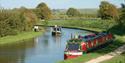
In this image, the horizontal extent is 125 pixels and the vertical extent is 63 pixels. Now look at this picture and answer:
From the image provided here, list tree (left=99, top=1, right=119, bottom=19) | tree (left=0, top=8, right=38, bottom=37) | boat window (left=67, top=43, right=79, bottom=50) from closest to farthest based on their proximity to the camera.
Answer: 1. boat window (left=67, top=43, right=79, bottom=50)
2. tree (left=0, top=8, right=38, bottom=37)
3. tree (left=99, top=1, right=119, bottom=19)

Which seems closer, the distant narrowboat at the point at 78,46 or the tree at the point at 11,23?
the distant narrowboat at the point at 78,46

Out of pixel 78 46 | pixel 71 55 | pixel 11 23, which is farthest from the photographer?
pixel 11 23

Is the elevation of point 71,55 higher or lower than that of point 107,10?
lower

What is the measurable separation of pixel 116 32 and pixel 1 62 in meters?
33.9

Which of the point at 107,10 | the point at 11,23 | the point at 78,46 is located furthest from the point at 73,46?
Result: the point at 107,10

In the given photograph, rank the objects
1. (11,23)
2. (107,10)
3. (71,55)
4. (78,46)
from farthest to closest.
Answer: (107,10)
(11,23)
(78,46)
(71,55)

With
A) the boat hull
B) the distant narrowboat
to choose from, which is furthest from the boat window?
the boat hull

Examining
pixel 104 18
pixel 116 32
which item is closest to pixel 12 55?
pixel 116 32

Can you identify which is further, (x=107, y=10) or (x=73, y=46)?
(x=107, y=10)

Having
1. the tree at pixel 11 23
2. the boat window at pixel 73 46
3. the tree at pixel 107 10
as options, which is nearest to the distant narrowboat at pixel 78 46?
the boat window at pixel 73 46

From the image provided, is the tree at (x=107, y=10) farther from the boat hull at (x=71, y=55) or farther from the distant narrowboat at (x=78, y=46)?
the boat hull at (x=71, y=55)

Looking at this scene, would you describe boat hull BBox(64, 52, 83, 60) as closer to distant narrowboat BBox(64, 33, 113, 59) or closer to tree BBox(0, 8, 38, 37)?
distant narrowboat BBox(64, 33, 113, 59)

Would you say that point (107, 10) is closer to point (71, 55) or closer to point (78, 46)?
point (78, 46)

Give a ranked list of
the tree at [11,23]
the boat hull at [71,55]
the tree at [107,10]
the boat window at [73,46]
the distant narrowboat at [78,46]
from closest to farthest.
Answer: the boat hull at [71,55], the distant narrowboat at [78,46], the boat window at [73,46], the tree at [11,23], the tree at [107,10]
